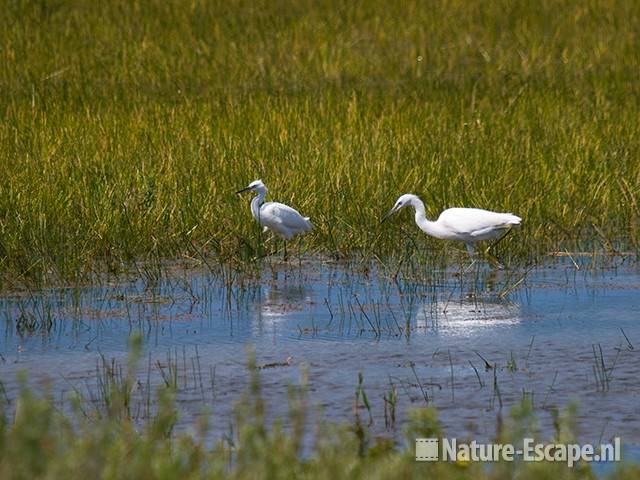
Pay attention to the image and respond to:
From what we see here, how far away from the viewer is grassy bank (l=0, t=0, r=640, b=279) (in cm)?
971

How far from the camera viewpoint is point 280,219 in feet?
30.9

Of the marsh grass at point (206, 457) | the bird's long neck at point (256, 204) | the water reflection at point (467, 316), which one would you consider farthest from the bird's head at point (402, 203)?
the marsh grass at point (206, 457)

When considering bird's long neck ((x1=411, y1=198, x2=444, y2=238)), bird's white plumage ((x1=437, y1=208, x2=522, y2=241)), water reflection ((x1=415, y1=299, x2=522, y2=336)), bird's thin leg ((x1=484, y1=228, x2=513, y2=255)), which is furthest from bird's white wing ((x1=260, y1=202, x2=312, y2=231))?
water reflection ((x1=415, y1=299, x2=522, y2=336))

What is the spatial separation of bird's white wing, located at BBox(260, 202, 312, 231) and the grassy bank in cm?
27

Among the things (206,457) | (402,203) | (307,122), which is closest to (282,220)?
(402,203)

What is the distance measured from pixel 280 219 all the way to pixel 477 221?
1.41 metres

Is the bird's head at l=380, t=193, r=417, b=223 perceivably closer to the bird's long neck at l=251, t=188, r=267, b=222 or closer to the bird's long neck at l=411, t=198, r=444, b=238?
the bird's long neck at l=411, t=198, r=444, b=238

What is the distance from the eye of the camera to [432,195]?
35.1 ft

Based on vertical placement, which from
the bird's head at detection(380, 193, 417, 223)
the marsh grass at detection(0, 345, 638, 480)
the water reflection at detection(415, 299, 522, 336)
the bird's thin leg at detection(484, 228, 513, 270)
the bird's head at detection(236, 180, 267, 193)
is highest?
the bird's head at detection(236, 180, 267, 193)

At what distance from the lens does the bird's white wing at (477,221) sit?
9031 mm

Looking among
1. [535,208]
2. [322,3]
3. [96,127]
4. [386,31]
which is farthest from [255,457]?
[322,3]

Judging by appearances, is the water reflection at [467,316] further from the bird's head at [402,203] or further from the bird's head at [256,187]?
the bird's head at [256,187]

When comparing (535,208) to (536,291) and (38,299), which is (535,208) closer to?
(536,291)

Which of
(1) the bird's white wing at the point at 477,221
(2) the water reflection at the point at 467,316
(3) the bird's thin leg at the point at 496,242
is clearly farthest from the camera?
(3) the bird's thin leg at the point at 496,242
